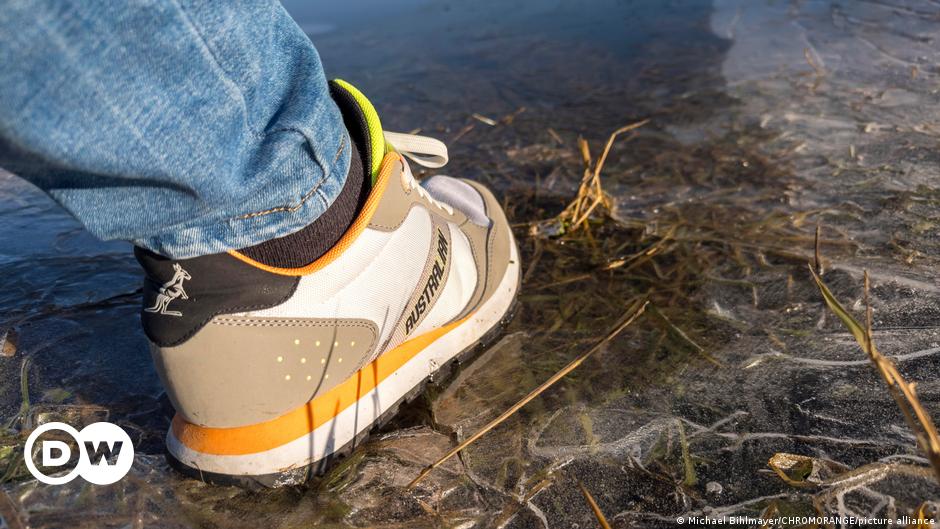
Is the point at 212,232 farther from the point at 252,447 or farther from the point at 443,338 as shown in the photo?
the point at 443,338

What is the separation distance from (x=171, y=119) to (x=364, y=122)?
0.46m

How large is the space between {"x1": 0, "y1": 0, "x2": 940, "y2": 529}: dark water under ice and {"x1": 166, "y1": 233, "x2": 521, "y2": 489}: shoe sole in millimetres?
29

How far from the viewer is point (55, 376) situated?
1557 millimetres

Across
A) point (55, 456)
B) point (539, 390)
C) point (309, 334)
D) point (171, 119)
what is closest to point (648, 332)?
point (539, 390)

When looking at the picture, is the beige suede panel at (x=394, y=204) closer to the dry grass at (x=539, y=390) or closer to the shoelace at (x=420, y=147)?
the shoelace at (x=420, y=147)

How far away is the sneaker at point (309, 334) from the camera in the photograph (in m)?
1.18

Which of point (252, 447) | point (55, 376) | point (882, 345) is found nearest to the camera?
point (252, 447)

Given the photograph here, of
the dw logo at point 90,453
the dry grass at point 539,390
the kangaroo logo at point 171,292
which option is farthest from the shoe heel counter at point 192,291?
the dry grass at point 539,390

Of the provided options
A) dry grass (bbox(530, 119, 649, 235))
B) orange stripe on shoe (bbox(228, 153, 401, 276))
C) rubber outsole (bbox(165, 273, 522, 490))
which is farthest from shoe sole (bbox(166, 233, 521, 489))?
dry grass (bbox(530, 119, 649, 235))

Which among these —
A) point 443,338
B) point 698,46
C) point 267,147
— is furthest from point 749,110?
point 267,147

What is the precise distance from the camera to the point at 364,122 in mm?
1377

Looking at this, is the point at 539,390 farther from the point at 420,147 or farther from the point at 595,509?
the point at 420,147

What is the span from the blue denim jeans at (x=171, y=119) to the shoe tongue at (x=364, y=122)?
4.9 inches

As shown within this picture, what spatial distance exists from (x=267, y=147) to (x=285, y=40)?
0.18 metres
